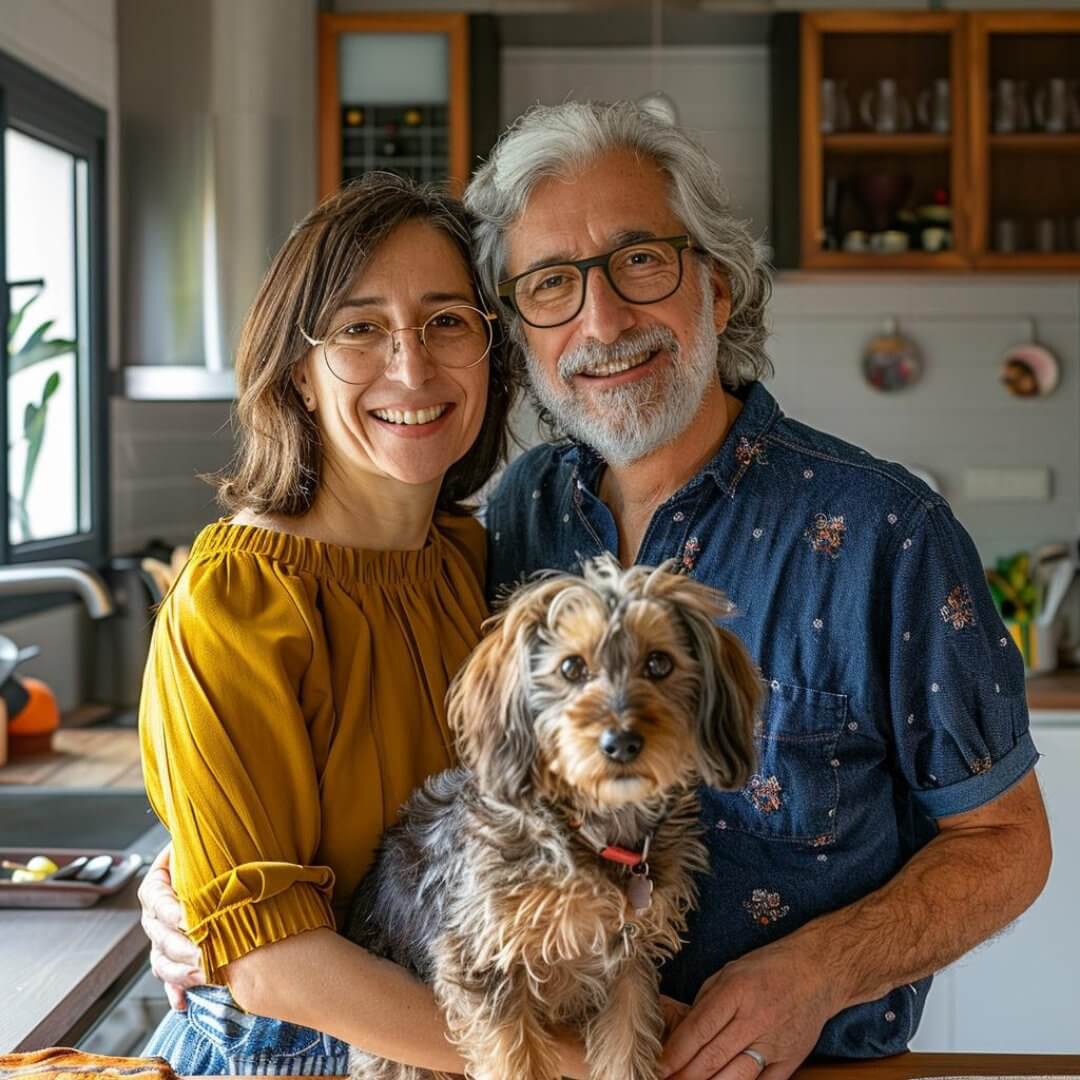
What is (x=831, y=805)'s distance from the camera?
1.67 meters

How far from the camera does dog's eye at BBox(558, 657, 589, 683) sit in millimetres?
1279

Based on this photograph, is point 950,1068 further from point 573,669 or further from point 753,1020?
point 573,669

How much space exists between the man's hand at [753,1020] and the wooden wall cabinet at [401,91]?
12.3ft

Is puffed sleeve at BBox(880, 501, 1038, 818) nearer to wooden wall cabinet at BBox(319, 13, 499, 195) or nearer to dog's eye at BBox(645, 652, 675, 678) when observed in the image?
dog's eye at BBox(645, 652, 675, 678)

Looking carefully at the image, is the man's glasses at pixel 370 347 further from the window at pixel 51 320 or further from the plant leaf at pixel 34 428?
the plant leaf at pixel 34 428

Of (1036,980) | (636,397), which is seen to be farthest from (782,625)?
(1036,980)

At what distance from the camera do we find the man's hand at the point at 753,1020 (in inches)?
59.4

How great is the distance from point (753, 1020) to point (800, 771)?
31cm

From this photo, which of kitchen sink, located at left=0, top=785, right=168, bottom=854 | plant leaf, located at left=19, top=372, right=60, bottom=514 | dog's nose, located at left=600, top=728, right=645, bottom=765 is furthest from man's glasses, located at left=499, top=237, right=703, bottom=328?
plant leaf, located at left=19, top=372, right=60, bottom=514

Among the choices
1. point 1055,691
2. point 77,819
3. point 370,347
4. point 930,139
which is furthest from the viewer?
point 930,139

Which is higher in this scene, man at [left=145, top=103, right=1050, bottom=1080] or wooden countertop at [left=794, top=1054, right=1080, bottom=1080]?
man at [left=145, top=103, right=1050, bottom=1080]

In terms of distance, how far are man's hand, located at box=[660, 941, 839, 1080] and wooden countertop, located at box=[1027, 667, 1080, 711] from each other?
2535mm

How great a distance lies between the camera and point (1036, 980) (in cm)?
372

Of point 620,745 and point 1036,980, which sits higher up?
point 620,745
